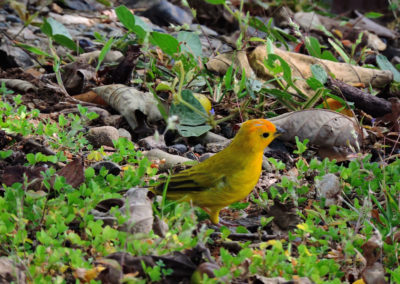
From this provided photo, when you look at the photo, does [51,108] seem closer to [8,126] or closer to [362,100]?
[8,126]

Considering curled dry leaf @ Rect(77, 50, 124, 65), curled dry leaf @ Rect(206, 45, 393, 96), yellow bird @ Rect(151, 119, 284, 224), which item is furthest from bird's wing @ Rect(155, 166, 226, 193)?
curled dry leaf @ Rect(77, 50, 124, 65)

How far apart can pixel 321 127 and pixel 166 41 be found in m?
1.36

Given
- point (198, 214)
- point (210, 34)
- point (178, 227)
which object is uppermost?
point (178, 227)

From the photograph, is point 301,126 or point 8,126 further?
point 301,126

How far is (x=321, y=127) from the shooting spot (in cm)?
422

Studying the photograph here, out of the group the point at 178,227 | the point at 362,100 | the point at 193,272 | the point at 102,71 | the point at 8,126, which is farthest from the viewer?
the point at 102,71

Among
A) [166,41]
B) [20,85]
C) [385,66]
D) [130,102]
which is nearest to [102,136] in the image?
[130,102]

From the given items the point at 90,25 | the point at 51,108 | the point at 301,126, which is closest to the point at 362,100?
the point at 301,126

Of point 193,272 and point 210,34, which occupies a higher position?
point 193,272

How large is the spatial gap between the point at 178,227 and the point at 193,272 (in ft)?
1.09

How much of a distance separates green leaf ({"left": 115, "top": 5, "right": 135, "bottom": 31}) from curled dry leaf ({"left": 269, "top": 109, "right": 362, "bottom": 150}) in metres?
1.44

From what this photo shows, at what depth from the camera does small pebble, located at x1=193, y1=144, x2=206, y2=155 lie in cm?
421

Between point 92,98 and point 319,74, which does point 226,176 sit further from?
point 92,98

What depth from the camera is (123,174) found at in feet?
11.7
